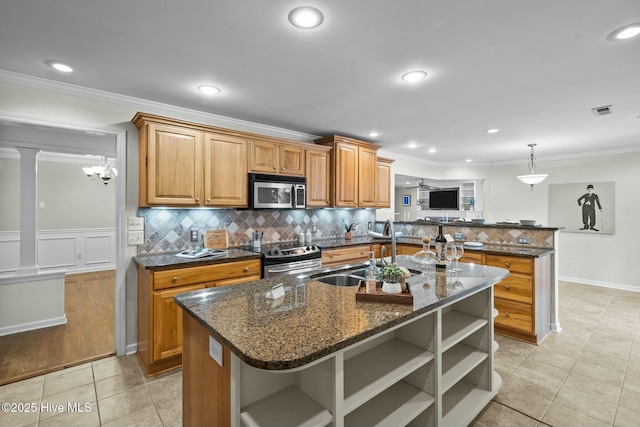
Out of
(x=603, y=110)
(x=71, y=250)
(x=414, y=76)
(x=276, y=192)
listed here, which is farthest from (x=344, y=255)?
(x=71, y=250)

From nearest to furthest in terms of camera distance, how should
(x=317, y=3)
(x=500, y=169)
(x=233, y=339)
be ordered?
(x=233, y=339)
(x=317, y=3)
(x=500, y=169)

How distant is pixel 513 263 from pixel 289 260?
249 centimetres

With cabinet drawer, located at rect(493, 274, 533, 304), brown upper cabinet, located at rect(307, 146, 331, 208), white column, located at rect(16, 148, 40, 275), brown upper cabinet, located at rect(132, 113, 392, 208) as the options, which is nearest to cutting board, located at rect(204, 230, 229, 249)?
brown upper cabinet, located at rect(132, 113, 392, 208)

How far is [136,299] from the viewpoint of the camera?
9.80 feet

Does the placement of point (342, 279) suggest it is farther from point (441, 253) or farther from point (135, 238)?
point (135, 238)

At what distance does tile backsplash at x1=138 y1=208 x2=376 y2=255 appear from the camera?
3.14 metres

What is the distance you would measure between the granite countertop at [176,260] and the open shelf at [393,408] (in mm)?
1868

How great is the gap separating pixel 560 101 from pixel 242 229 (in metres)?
A: 3.73

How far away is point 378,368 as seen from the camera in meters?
1.51

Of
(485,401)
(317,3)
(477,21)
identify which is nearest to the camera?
(317,3)

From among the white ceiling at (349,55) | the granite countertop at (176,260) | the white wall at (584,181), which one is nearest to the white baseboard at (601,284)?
the white wall at (584,181)

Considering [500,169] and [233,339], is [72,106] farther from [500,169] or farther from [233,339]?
[500,169]

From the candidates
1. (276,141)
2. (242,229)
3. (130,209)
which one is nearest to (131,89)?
(130,209)

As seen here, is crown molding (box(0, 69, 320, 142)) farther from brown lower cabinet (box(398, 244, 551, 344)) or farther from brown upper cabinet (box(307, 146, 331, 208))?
brown lower cabinet (box(398, 244, 551, 344))
